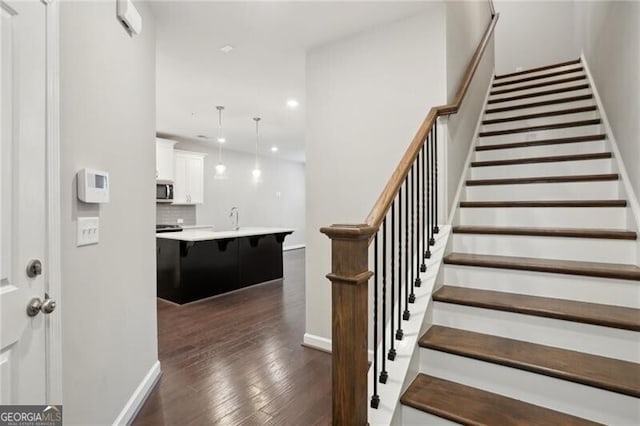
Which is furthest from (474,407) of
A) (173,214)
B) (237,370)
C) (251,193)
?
(251,193)

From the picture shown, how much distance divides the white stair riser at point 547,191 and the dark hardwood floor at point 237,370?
1.90 meters

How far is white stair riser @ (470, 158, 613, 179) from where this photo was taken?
252 centimetres

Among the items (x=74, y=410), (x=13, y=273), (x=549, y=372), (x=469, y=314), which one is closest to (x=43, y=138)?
(x=13, y=273)

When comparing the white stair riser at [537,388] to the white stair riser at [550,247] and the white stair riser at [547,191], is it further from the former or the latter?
the white stair riser at [547,191]

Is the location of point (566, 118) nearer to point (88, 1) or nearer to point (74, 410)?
point (88, 1)

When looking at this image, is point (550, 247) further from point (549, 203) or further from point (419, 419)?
point (419, 419)

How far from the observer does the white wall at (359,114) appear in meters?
2.50

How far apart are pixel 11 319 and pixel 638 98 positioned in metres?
3.25

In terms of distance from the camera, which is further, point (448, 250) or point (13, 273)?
point (448, 250)

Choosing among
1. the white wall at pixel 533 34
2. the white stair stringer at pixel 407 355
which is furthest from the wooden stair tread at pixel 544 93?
the white stair stringer at pixel 407 355

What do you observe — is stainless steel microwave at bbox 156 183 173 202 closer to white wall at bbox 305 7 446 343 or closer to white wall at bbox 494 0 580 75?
white wall at bbox 305 7 446 343

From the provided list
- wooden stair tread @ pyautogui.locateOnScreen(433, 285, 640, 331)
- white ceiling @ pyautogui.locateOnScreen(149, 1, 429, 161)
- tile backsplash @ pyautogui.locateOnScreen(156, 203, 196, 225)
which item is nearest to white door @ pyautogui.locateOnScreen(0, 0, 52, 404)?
white ceiling @ pyautogui.locateOnScreen(149, 1, 429, 161)

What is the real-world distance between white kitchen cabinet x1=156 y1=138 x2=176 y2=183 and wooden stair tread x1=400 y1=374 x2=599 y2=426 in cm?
598

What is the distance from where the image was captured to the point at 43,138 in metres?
1.21
